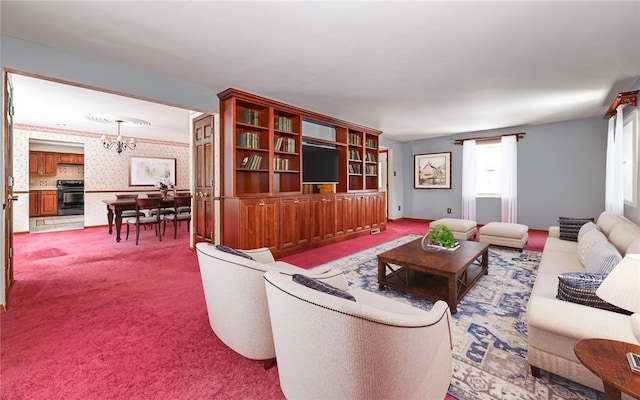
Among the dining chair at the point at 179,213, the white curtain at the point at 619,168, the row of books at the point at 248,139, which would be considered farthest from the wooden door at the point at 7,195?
the white curtain at the point at 619,168

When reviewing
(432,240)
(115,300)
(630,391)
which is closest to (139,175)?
(115,300)

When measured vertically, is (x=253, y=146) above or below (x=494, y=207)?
above

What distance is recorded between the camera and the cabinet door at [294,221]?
14.3ft

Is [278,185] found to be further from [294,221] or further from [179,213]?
[179,213]

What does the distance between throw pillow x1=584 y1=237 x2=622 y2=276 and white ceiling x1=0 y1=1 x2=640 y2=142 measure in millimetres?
1746

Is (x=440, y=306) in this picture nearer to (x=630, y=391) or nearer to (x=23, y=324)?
(x=630, y=391)

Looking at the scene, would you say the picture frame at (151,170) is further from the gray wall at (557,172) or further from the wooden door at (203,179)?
the gray wall at (557,172)

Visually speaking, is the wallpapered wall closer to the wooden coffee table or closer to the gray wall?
the wooden coffee table

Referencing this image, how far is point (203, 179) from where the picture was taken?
14.6ft

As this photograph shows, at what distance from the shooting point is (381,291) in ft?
9.37

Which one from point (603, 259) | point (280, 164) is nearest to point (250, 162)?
point (280, 164)

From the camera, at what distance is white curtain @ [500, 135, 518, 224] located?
628cm

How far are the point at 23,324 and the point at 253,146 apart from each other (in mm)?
2976

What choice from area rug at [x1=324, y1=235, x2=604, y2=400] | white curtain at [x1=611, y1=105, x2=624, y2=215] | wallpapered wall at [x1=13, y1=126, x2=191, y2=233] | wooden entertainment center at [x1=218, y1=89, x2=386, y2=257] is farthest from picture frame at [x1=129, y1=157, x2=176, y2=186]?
white curtain at [x1=611, y1=105, x2=624, y2=215]
